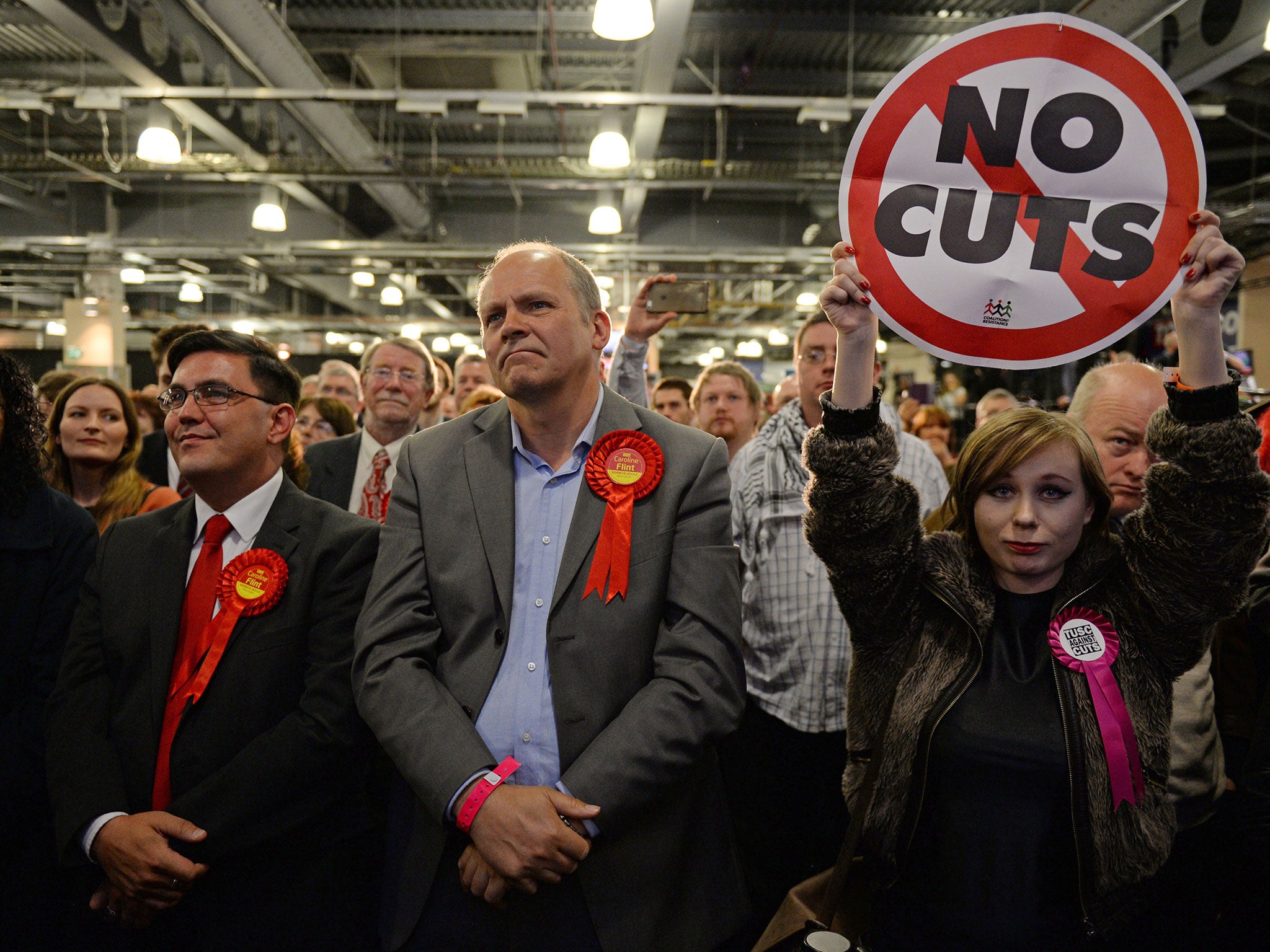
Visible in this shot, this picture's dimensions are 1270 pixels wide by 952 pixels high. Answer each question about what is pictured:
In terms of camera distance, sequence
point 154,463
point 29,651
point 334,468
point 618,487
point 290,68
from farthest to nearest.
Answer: point 290,68
point 154,463
point 334,468
point 29,651
point 618,487

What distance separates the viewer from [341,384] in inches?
196

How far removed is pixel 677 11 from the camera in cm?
575

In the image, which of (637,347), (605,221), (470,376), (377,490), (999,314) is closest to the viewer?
(999,314)

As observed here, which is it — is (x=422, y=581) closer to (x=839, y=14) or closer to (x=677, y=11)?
(x=677, y=11)

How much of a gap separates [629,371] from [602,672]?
1.33 meters

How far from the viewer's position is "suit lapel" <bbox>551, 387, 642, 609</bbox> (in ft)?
5.14

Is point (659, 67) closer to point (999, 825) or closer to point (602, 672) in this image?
point (602, 672)

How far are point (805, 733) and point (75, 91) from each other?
7.49 meters

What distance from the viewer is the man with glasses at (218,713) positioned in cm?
162

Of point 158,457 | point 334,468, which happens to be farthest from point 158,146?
point 334,468

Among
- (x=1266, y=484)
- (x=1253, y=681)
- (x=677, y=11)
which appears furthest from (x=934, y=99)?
(x=677, y=11)

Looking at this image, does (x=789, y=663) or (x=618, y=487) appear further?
(x=789, y=663)

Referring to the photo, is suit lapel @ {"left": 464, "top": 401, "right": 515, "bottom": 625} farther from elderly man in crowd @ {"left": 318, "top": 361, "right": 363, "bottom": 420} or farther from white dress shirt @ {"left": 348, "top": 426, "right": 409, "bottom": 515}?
elderly man in crowd @ {"left": 318, "top": 361, "right": 363, "bottom": 420}

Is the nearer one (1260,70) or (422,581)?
(422,581)
